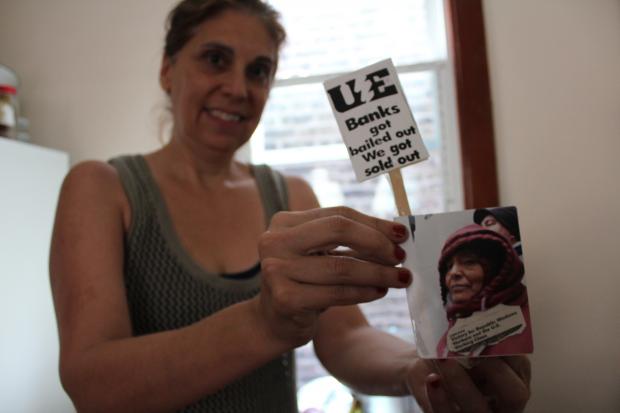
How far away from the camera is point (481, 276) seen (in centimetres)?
33

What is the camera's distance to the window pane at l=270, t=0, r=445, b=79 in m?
1.33

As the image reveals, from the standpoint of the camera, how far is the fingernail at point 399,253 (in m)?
0.34

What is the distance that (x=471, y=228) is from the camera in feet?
1.09

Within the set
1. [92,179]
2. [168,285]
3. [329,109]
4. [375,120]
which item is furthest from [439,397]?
[329,109]

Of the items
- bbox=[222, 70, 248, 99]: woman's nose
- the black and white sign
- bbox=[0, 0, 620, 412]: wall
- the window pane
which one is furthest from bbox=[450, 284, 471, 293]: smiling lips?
the window pane

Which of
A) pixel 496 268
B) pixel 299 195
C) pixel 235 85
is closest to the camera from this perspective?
pixel 496 268

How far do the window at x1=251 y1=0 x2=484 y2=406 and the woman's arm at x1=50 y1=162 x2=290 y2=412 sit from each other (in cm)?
89

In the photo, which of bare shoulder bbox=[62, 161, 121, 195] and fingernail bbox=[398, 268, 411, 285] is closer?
fingernail bbox=[398, 268, 411, 285]

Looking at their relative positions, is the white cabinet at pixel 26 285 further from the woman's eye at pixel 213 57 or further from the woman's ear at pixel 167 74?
the woman's eye at pixel 213 57

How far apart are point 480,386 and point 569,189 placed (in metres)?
0.28

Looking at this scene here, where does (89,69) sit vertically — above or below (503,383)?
above

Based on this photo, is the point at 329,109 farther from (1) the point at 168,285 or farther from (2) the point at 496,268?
(2) the point at 496,268

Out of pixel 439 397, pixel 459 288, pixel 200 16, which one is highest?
pixel 200 16

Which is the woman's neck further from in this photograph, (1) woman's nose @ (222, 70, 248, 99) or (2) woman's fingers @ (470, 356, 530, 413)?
(2) woman's fingers @ (470, 356, 530, 413)
